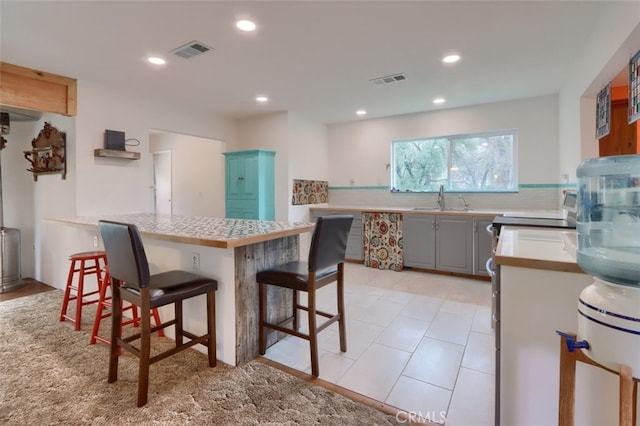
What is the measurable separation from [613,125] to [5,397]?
4.76 metres

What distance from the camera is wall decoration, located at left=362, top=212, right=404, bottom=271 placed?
14.8ft

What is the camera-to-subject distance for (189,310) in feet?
7.43

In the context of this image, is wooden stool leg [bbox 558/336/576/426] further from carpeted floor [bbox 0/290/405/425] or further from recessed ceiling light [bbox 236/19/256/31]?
recessed ceiling light [bbox 236/19/256/31]

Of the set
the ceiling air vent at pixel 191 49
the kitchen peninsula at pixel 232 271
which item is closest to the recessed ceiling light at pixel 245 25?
the ceiling air vent at pixel 191 49

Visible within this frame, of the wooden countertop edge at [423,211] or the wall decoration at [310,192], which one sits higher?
the wall decoration at [310,192]

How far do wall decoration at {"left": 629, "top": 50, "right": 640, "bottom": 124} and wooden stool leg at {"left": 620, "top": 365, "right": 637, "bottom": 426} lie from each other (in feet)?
5.49

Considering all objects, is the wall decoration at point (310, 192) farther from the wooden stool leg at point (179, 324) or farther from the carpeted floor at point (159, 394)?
the carpeted floor at point (159, 394)

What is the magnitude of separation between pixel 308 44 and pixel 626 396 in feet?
9.19

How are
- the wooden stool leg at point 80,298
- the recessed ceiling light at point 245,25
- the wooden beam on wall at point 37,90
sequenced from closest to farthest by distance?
the recessed ceiling light at point 245,25, the wooden stool leg at point 80,298, the wooden beam on wall at point 37,90

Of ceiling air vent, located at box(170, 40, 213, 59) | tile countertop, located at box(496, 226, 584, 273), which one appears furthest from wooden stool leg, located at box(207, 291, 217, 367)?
ceiling air vent, located at box(170, 40, 213, 59)

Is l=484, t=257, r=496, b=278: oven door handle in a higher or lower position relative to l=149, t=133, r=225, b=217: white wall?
lower

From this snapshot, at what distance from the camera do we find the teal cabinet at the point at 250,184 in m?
4.67

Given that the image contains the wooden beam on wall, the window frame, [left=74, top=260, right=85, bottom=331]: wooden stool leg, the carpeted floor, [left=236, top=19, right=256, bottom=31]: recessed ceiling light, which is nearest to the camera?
the carpeted floor

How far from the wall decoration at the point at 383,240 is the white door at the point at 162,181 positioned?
4.50 m
